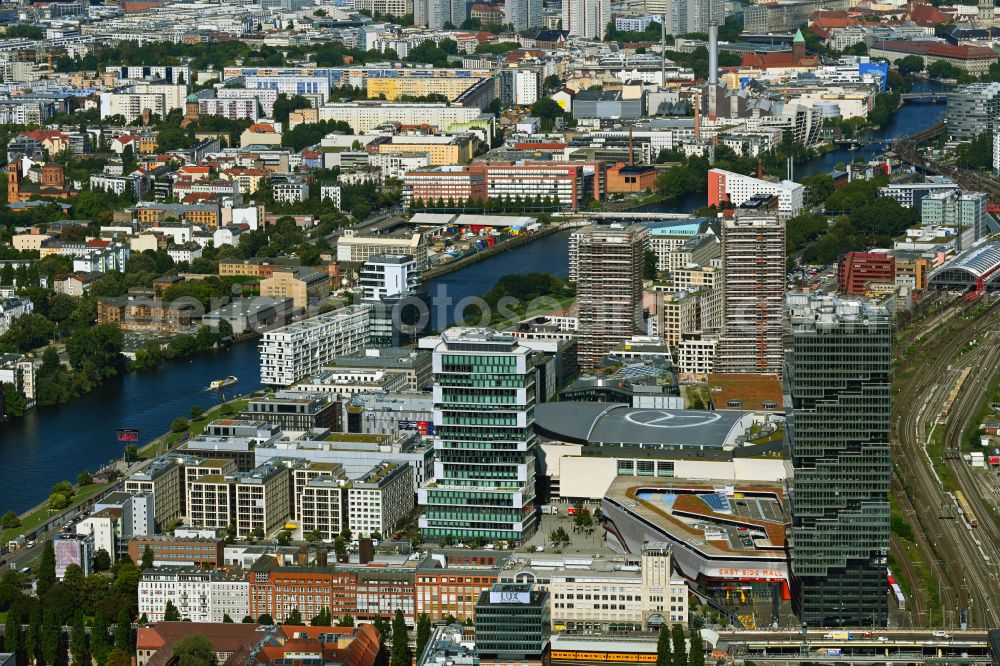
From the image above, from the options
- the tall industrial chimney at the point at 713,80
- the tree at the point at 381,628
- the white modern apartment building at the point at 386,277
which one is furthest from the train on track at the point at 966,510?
the tall industrial chimney at the point at 713,80

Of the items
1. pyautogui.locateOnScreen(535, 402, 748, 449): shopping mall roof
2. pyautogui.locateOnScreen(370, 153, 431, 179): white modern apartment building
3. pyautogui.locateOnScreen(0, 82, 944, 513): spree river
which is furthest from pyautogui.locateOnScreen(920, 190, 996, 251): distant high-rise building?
pyautogui.locateOnScreen(535, 402, 748, 449): shopping mall roof

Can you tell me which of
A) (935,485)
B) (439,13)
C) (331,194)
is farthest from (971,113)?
(935,485)

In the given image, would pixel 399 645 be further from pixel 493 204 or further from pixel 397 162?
pixel 397 162

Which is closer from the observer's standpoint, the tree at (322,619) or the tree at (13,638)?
the tree at (13,638)

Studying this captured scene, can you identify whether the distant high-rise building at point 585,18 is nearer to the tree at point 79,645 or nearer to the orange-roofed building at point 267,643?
the tree at point 79,645

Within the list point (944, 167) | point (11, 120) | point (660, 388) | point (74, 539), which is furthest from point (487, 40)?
point (74, 539)

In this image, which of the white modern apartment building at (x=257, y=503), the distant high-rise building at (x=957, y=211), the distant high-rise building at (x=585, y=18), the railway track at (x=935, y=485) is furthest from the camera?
the distant high-rise building at (x=585, y=18)
